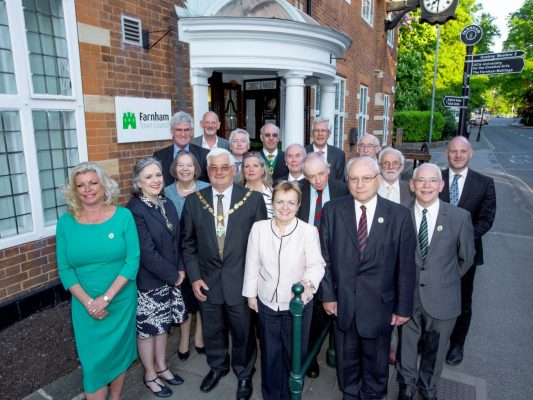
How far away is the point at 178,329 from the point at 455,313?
2.66 m

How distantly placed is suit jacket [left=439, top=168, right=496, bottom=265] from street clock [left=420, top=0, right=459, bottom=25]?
696cm

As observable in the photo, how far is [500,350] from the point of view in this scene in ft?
12.1

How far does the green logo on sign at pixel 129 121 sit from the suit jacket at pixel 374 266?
122 inches

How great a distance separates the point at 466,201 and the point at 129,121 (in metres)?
3.95

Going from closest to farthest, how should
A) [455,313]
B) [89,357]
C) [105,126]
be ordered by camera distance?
[89,357] < [455,313] < [105,126]

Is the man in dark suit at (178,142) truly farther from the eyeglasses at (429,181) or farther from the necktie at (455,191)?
the necktie at (455,191)

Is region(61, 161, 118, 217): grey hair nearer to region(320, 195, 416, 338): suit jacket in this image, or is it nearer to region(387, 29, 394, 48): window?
region(320, 195, 416, 338): suit jacket

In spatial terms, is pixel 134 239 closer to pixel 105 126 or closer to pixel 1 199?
pixel 1 199

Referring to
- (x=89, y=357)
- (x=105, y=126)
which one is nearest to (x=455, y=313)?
(x=89, y=357)

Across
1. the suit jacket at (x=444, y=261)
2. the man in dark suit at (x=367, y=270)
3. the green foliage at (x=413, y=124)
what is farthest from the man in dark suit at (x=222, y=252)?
the green foliage at (x=413, y=124)

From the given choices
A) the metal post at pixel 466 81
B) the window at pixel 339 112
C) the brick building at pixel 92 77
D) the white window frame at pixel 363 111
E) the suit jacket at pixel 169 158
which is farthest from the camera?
the white window frame at pixel 363 111

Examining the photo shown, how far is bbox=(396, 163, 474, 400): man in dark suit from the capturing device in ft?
9.07

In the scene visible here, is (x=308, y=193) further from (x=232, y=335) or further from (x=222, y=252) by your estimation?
(x=232, y=335)

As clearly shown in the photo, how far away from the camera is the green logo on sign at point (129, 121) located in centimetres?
459
